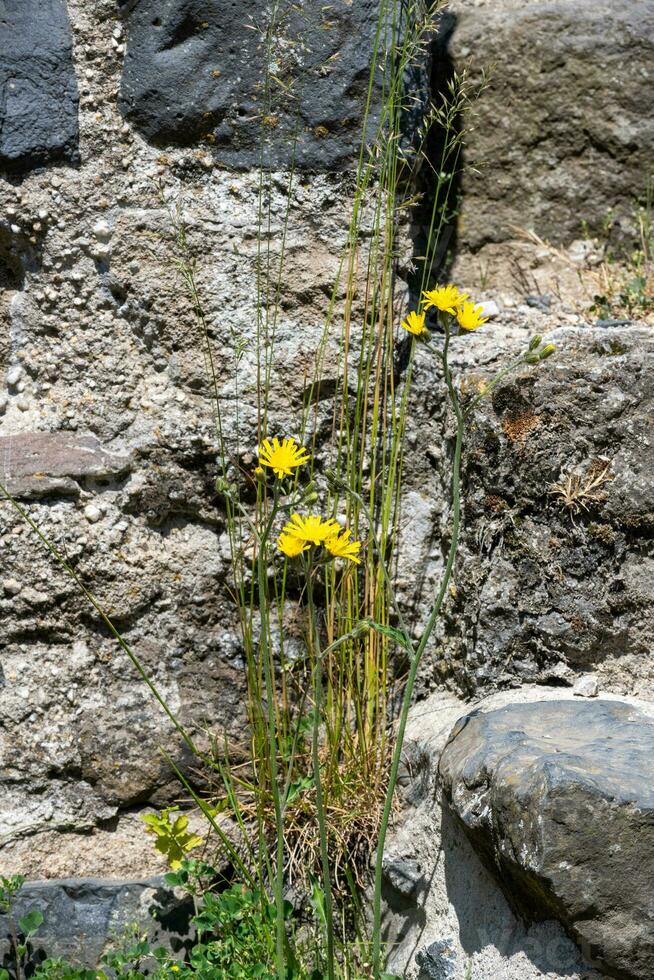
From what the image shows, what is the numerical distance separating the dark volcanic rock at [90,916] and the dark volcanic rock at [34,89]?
1.47 metres

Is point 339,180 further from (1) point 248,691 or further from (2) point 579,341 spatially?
(1) point 248,691

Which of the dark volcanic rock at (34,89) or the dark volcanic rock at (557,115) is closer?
the dark volcanic rock at (34,89)

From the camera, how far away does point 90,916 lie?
1.84m

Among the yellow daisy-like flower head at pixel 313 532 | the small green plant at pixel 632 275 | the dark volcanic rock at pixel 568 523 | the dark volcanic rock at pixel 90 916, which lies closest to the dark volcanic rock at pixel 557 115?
the small green plant at pixel 632 275

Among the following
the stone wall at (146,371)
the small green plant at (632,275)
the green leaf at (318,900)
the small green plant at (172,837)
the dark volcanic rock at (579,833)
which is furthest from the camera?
the small green plant at (632,275)

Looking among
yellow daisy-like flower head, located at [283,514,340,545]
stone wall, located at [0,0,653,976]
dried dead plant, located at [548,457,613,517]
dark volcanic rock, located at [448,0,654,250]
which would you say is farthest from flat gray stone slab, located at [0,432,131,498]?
dark volcanic rock, located at [448,0,654,250]

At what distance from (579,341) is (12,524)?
3.92 feet

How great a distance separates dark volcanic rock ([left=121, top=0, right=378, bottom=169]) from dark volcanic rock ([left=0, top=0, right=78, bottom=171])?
13 centimetres

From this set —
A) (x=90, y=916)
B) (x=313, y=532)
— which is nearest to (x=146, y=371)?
(x=313, y=532)

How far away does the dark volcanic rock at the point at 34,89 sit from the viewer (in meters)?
2.04

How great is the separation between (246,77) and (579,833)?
1603 mm

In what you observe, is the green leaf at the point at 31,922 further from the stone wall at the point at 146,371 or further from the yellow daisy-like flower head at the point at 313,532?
the yellow daisy-like flower head at the point at 313,532

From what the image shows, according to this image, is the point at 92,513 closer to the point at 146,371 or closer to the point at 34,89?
the point at 146,371

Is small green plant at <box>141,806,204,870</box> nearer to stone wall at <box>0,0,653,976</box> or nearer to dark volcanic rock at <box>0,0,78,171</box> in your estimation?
stone wall at <box>0,0,653,976</box>
